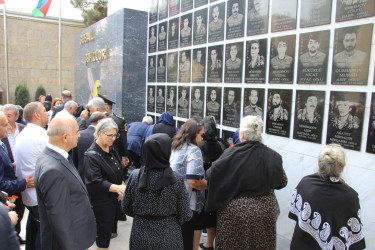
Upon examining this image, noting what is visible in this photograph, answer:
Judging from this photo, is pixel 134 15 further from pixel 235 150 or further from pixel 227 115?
pixel 235 150

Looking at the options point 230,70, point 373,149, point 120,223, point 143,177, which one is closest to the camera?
point 143,177

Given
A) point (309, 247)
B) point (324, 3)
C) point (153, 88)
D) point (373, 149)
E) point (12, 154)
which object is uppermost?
point (324, 3)

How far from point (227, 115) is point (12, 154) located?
287cm

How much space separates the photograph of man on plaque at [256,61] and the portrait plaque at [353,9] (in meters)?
1.02

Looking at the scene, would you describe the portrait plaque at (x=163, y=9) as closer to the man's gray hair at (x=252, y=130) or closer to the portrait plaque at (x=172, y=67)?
the portrait plaque at (x=172, y=67)

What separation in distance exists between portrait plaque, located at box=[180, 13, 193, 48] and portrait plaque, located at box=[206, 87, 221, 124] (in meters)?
1.14

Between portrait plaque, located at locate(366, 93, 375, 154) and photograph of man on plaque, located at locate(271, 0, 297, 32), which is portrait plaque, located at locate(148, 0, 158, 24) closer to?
photograph of man on plaque, located at locate(271, 0, 297, 32)

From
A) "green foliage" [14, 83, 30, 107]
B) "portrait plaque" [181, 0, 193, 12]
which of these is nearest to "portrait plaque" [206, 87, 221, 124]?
"portrait plaque" [181, 0, 193, 12]

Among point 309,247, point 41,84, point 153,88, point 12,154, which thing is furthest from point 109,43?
point 41,84

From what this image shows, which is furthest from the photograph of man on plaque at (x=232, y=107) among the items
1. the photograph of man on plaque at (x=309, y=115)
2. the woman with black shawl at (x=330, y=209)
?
the woman with black shawl at (x=330, y=209)

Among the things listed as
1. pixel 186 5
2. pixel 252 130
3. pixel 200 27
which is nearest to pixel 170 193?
pixel 252 130

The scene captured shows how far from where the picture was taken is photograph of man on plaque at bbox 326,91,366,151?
9.80 feet

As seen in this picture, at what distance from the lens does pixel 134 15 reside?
701 cm

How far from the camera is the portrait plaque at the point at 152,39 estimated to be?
6.80 meters
